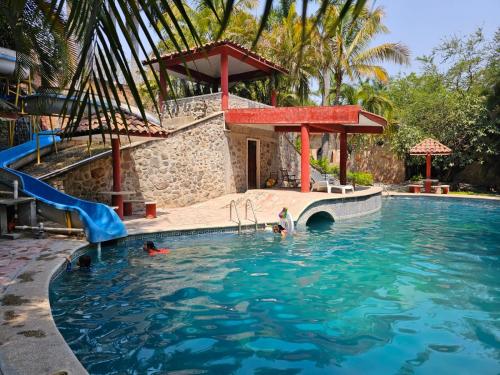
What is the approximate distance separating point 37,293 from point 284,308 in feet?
11.6

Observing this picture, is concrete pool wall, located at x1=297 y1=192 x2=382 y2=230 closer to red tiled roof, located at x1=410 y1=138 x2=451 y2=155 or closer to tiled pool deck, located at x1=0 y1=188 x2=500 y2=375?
tiled pool deck, located at x1=0 y1=188 x2=500 y2=375

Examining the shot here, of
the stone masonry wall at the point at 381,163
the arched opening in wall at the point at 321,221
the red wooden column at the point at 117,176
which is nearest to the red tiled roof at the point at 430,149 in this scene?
the stone masonry wall at the point at 381,163

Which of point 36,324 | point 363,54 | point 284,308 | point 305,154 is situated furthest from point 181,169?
point 363,54

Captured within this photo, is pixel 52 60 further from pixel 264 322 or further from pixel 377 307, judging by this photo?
pixel 377 307

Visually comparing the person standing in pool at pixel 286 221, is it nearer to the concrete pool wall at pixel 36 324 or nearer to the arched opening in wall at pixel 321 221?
the arched opening in wall at pixel 321 221

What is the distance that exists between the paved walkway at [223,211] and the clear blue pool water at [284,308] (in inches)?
36.2

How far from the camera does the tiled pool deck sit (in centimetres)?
310

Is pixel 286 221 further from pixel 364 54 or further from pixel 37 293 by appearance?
pixel 364 54

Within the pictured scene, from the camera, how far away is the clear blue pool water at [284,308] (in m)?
4.51

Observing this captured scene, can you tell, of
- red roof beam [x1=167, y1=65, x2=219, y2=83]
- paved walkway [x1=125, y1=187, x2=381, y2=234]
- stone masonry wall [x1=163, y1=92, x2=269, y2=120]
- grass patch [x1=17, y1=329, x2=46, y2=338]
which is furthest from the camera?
red roof beam [x1=167, y1=65, x2=219, y2=83]

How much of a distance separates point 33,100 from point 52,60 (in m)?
3.13

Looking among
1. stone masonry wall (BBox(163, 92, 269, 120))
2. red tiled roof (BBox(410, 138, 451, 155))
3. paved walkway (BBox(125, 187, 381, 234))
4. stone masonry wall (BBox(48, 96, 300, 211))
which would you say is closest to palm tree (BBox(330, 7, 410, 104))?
red tiled roof (BBox(410, 138, 451, 155))

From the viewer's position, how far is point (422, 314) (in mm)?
5859

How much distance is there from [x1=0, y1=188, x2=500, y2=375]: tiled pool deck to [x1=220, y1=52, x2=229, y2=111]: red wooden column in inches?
227
